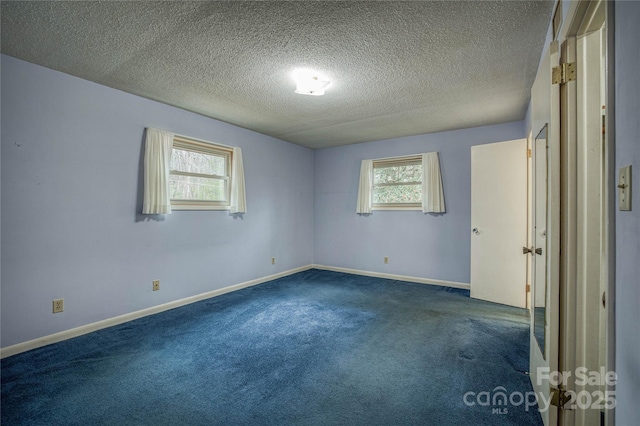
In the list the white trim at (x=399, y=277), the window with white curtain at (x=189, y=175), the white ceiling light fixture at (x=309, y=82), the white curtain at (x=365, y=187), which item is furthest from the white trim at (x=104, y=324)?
the white ceiling light fixture at (x=309, y=82)

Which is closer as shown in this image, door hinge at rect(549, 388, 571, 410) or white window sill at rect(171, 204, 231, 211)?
door hinge at rect(549, 388, 571, 410)

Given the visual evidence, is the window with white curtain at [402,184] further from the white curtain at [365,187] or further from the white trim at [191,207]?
the white trim at [191,207]

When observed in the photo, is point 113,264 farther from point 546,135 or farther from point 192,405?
point 546,135

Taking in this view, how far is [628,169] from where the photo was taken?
0.75m

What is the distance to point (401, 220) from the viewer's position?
5121mm

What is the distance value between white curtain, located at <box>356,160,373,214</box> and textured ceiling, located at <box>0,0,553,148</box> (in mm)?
1766

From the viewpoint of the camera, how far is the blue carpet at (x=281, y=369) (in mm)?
1749

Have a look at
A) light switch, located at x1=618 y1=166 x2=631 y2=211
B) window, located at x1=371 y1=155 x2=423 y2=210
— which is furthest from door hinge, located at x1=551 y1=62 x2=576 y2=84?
window, located at x1=371 y1=155 x2=423 y2=210

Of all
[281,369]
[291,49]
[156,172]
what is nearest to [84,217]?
[156,172]

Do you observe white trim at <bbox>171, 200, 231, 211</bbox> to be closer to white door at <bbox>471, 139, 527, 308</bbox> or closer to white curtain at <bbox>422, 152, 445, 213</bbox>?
white curtain at <bbox>422, 152, 445, 213</bbox>

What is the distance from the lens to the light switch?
751 mm

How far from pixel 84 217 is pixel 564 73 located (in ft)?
12.6

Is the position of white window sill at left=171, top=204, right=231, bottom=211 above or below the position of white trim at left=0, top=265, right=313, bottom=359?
above

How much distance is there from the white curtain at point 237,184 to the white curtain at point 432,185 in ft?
9.35
